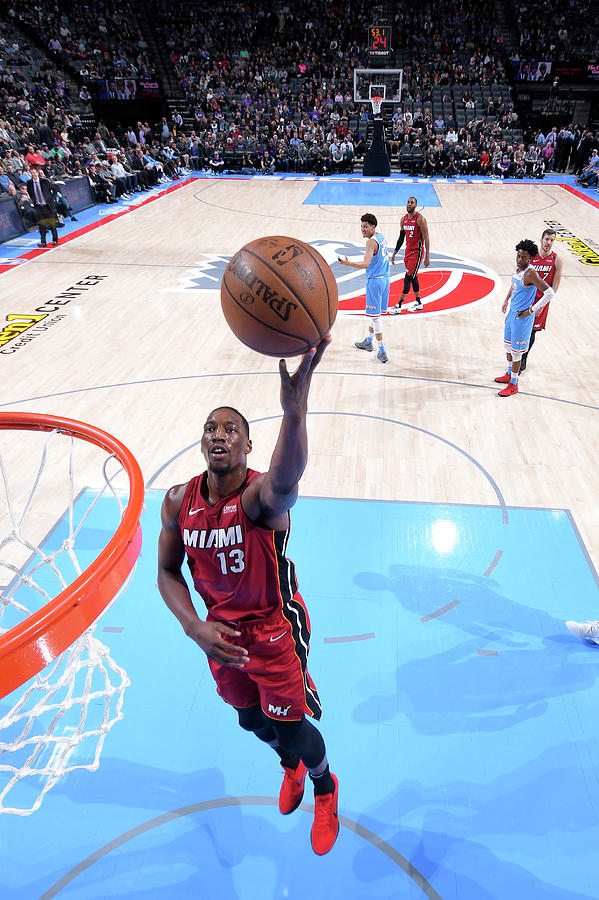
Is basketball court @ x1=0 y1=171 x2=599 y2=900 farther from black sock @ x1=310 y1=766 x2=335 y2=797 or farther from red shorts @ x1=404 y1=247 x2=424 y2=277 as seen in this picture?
red shorts @ x1=404 y1=247 x2=424 y2=277

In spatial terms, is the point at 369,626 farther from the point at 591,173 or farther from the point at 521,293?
the point at 591,173

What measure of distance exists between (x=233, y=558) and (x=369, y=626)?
195 cm

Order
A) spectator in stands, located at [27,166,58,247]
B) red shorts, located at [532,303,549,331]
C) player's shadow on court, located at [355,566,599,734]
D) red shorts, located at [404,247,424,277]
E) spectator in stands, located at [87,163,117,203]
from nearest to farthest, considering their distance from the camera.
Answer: player's shadow on court, located at [355,566,599,734]
red shorts, located at [532,303,549,331]
red shorts, located at [404,247,424,277]
spectator in stands, located at [27,166,58,247]
spectator in stands, located at [87,163,117,203]

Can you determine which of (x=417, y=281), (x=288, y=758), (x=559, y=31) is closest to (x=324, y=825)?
(x=288, y=758)

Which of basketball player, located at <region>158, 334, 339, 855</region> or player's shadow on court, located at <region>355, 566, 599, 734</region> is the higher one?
basketball player, located at <region>158, 334, 339, 855</region>

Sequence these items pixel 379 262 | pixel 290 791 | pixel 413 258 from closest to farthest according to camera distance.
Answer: pixel 290 791 → pixel 379 262 → pixel 413 258

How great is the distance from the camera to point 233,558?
2.30 meters

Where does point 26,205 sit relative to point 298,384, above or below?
Result: below

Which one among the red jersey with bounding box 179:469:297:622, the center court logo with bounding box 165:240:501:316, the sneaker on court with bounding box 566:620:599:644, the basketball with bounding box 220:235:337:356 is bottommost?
the sneaker on court with bounding box 566:620:599:644

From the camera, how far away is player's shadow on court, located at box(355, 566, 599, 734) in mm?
3451

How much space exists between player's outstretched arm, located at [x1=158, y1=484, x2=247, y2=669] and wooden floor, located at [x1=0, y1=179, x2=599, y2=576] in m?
2.74

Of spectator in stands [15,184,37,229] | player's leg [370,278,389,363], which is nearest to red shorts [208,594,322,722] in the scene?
player's leg [370,278,389,363]

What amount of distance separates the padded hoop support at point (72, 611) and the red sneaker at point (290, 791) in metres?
1.18

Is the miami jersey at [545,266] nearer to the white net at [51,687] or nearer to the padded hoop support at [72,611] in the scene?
the white net at [51,687]
